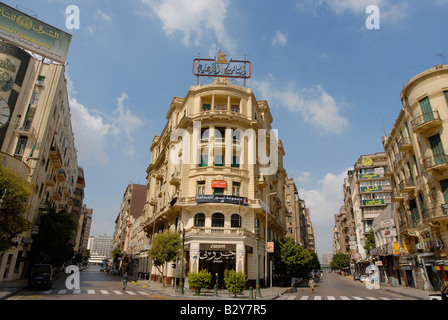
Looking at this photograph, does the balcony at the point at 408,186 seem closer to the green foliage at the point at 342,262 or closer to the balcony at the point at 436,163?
the balcony at the point at 436,163

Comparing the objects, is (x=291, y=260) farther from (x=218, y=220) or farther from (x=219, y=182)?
(x=219, y=182)

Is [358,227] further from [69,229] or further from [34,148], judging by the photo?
[34,148]

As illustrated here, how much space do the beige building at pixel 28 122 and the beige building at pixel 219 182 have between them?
1660 centimetres

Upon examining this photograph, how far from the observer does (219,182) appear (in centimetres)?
3309

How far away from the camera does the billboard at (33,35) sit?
37.2 meters

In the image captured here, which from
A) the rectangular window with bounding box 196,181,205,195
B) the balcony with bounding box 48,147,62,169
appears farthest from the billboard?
the rectangular window with bounding box 196,181,205,195

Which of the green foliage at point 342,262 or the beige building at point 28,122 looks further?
the green foliage at point 342,262

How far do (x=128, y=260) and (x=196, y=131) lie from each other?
4757cm

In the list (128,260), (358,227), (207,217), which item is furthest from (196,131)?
(358,227)

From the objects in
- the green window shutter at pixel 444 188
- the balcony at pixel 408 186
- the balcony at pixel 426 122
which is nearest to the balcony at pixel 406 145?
the balcony at pixel 426 122

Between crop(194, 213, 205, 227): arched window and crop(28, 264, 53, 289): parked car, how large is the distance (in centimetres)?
1481

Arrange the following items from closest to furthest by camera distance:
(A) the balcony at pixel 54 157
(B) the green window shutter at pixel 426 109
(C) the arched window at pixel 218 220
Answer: (B) the green window shutter at pixel 426 109
(C) the arched window at pixel 218 220
(A) the balcony at pixel 54 157

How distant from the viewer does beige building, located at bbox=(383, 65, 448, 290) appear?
85.0ft
